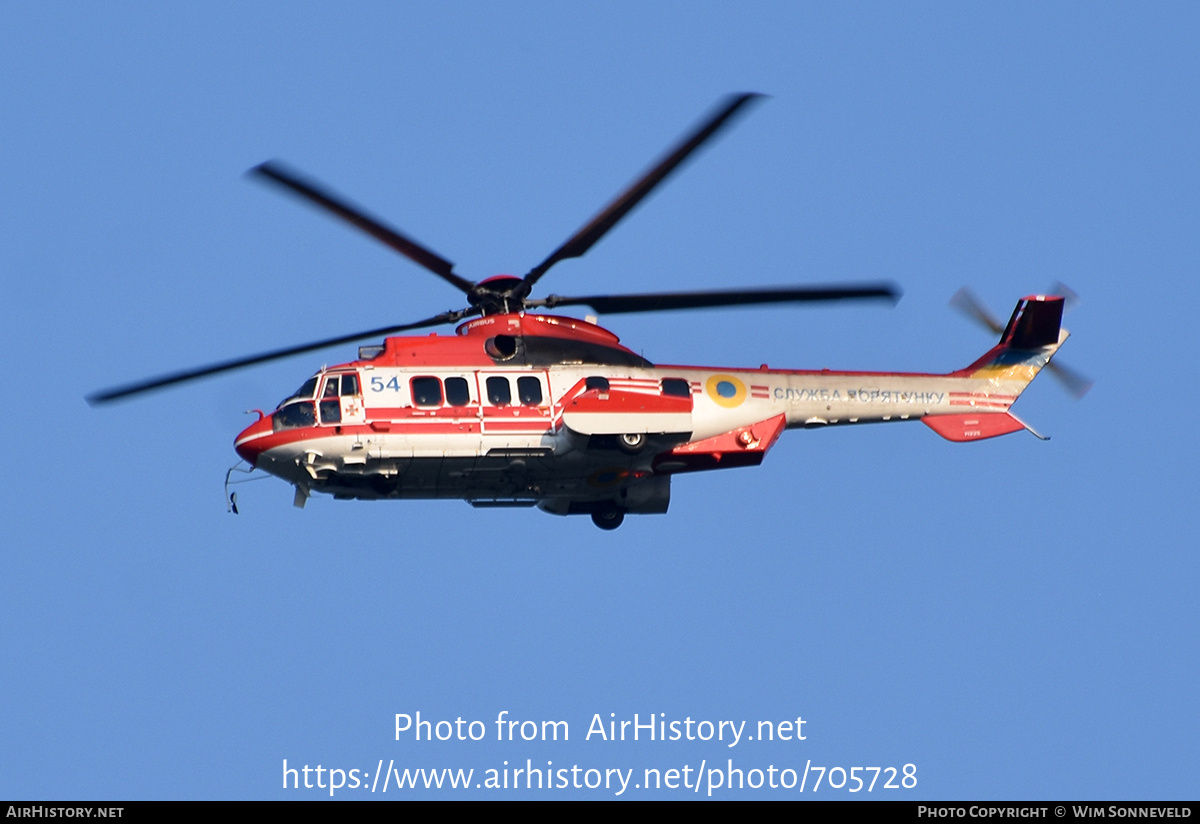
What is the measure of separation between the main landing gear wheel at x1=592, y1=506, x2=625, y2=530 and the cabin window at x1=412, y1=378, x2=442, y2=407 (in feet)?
13.4

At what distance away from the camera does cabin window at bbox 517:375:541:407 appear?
3222 cm

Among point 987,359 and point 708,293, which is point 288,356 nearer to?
point 708,293

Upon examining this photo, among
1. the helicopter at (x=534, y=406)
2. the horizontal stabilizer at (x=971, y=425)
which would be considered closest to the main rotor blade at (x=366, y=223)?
the helicopter at (x=534, y=406)

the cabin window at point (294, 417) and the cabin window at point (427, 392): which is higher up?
the cabin window at point (427, 392)

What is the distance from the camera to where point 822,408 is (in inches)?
1334

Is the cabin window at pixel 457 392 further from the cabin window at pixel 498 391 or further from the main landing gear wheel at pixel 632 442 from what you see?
the main landing gear wheel at pixel 632 442

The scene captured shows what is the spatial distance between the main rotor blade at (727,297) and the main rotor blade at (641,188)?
121cm

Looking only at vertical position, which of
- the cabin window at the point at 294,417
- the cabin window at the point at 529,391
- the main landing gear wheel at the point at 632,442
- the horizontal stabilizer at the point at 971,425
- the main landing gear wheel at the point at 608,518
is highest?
the cabin window at the point at 529,391

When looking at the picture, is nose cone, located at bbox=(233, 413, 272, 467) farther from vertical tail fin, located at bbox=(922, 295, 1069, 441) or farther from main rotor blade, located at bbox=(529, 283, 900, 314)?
vertical tail fin, located at bbox=(922, 295, 1069, 441)

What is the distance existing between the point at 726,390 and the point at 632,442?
2.41 meters

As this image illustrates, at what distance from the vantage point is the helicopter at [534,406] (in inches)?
1245

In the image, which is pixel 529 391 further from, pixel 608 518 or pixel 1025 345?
pixel 1025 345

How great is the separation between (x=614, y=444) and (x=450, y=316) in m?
3.79
